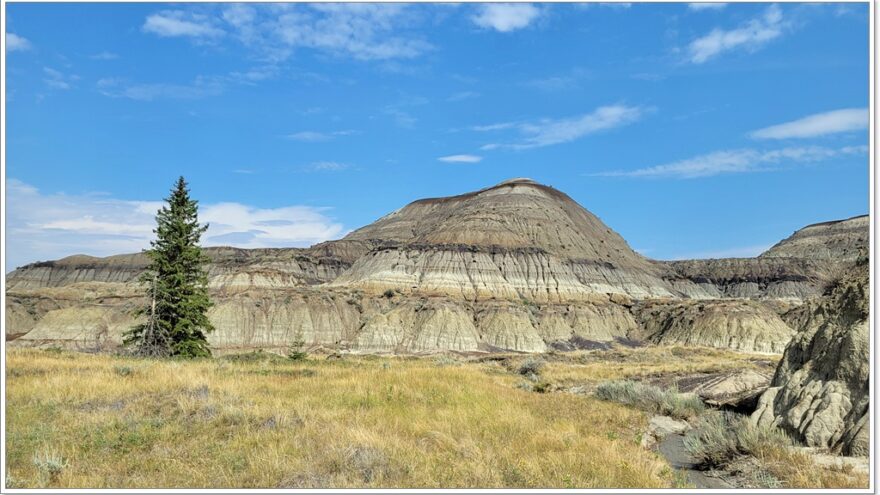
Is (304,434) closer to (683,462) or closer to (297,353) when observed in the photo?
(683,462)

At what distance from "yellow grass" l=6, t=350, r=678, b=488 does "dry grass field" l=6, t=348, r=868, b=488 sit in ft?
0.09

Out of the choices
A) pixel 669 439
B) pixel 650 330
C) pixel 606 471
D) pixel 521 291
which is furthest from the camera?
pixel 521 291

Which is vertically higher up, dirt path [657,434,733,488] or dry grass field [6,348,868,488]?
dry grass field [6,348,868,488]

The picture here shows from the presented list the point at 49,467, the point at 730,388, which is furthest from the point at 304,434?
the point at 730,388

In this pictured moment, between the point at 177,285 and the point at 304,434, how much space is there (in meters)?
24.2

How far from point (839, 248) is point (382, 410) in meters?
187

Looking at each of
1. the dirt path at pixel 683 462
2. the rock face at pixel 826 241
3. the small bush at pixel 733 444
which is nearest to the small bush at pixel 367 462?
the dirt path at pixel 683 462

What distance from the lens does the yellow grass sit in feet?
23.9

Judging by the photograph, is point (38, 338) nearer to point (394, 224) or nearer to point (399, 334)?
point (399, 334)

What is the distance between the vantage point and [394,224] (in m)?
194

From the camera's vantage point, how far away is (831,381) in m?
11.6

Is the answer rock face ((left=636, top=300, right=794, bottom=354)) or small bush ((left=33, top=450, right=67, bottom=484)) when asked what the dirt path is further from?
rock face ((left=636, top=300, right=794, bottom=354))

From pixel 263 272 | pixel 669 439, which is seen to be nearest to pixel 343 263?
pixel 263 272

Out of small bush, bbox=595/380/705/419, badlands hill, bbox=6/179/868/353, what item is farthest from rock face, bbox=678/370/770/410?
badlands hill, bbox=6/179/868/353
